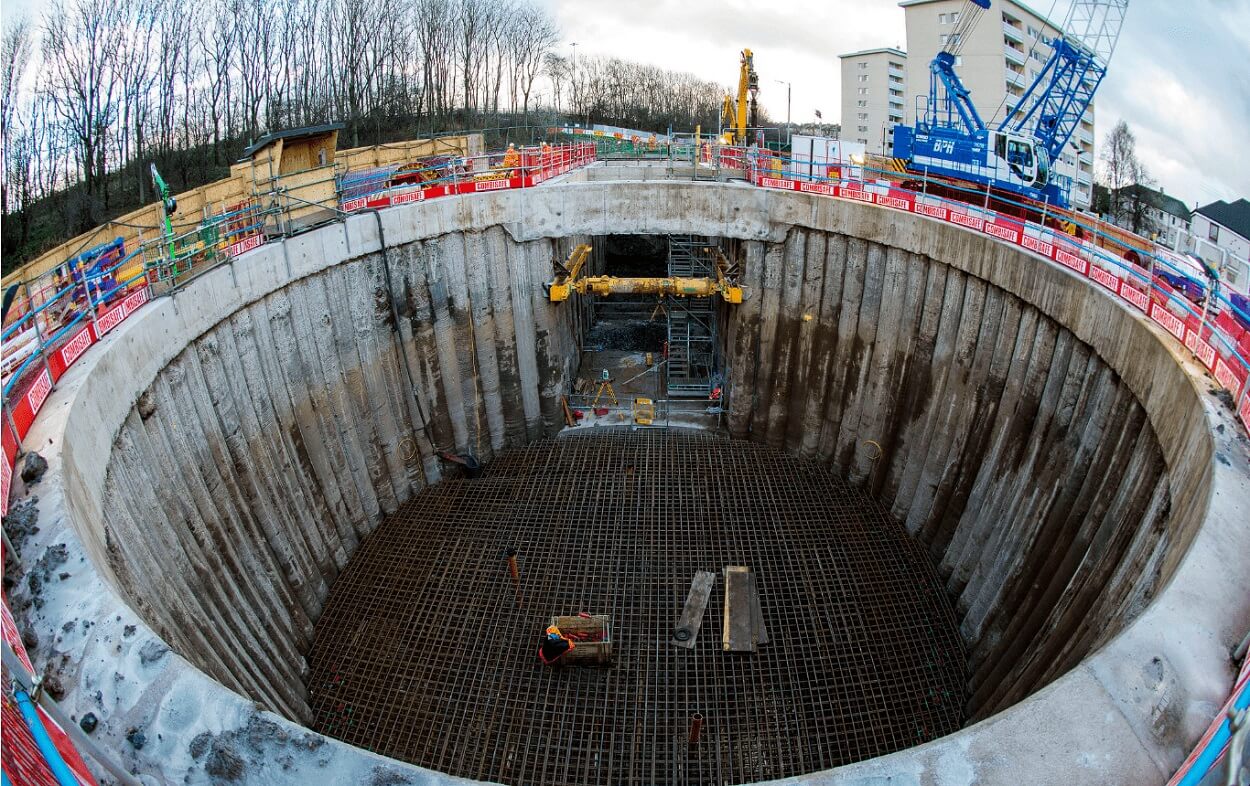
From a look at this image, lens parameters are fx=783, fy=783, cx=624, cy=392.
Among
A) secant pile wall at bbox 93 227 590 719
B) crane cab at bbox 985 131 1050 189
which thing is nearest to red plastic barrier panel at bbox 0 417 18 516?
secant pile wall at bbox 93 227 590 719

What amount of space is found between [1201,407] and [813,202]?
1099cm

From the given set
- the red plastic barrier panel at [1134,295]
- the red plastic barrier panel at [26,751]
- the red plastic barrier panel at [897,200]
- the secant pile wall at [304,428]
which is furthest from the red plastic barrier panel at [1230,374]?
the secant pile wall at [304,428]

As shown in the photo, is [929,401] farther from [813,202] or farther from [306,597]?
[306,597]

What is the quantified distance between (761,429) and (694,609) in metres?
7.66

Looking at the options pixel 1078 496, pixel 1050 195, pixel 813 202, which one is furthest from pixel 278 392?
pixel 1050 195

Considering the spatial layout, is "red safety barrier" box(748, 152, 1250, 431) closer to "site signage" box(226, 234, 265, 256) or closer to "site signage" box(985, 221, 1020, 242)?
"site signage" box(985, 221, 1020, 242)

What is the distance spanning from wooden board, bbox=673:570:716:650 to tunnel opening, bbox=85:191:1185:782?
2.16 feet

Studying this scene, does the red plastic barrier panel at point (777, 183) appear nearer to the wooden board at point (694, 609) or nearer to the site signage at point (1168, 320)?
the site signage at point (1168, 320)

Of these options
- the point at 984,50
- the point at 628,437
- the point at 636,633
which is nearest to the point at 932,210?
the point at 628,437

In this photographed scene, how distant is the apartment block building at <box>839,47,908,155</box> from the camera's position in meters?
71.4

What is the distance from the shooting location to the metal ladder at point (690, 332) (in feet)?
73.5

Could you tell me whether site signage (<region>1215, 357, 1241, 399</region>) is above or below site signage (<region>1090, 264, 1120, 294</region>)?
below

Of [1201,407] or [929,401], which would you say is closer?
[1201,407]

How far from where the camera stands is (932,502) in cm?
1631
